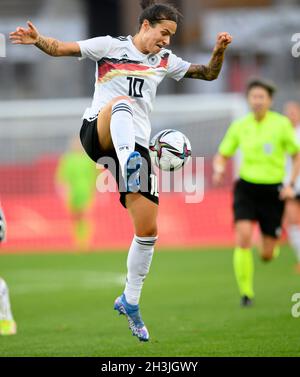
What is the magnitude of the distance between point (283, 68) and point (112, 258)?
8846 millimetres

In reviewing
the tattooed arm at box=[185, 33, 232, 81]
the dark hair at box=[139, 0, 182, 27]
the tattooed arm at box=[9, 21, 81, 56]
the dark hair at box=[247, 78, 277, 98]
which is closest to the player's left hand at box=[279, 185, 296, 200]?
the dark hair at box=[247, 78, 277, 98]

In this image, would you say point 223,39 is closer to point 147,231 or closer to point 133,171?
point 133,171

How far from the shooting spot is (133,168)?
724cm

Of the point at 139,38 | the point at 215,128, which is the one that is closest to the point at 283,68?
the point at 215,128

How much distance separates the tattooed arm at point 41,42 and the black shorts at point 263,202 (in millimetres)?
4535

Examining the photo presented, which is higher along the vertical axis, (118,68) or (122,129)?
(118,68)

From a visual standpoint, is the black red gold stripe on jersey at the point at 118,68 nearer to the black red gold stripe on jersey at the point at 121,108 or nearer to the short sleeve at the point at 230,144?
the black red gold stripe on jersey at the point at 121,108

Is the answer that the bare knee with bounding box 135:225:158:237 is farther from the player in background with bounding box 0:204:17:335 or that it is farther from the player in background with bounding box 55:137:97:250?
the player in background with bounding box 55:137:97:250

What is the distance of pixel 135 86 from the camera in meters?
7.85

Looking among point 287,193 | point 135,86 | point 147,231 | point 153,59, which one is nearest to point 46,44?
point 135,86

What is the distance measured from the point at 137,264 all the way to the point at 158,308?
3239 mm

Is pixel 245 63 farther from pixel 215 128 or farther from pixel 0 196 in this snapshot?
pixel 0 196

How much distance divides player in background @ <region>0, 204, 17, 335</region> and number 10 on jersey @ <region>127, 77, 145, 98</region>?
1891 mm

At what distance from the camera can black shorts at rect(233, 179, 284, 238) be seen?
1159cm
